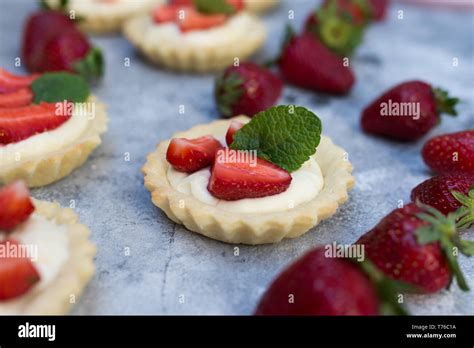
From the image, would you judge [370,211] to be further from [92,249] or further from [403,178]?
[92,249]

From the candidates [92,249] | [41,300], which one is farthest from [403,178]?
[41,300]

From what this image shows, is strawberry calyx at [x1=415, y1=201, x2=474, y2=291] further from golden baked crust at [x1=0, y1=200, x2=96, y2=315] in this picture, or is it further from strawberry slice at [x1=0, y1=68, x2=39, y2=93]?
strawberry slice at [x1=0, y1=68, x2=39, y2=93]

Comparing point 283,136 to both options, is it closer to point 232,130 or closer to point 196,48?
point 232,130

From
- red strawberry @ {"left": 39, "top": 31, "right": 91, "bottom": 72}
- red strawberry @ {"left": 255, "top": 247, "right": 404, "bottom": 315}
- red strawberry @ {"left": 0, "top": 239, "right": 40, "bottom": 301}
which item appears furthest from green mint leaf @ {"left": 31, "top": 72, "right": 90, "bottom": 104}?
red strawberry @ {"left": 255, "top": 247, "right": 404, "bottom": 315}

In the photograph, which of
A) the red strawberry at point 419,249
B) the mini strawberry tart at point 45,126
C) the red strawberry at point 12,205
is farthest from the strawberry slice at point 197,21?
the red strawberry at point 419,249

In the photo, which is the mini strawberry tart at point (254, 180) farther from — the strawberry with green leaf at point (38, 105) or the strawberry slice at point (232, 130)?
the strawberry with green leaf at point (38, 105)

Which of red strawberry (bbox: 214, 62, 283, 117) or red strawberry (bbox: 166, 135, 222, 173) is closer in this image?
red strawberry (bbox: 166, 135, 222, 173)
